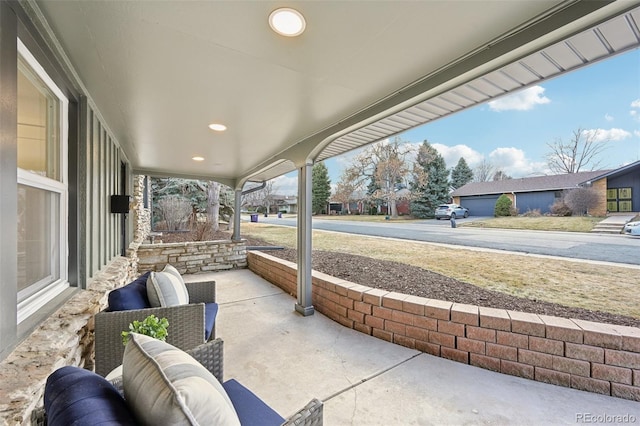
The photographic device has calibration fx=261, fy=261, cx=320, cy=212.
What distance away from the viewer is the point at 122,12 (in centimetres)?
133

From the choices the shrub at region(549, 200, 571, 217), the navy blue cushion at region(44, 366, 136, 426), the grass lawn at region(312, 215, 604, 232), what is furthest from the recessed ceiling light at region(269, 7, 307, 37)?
the shrub at region(549, 200, 571, 217)

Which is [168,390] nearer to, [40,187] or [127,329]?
[127,329]

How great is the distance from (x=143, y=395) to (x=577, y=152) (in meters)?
12.6

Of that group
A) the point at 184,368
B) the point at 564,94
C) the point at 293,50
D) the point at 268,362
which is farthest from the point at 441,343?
the point at 564,94

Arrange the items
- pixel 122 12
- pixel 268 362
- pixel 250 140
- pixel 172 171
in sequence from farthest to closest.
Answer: pixel 172 171 < pixel 250 140 < pixel 268 362 < pixel 122 12

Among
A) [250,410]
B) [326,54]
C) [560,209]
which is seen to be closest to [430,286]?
[250,410]

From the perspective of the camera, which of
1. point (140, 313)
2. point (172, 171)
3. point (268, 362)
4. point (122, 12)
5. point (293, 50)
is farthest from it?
point (172, 171)

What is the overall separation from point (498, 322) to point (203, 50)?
3.07 meters

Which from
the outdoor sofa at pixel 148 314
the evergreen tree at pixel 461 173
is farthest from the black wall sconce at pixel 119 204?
the evergreen tree at pixel 461 173

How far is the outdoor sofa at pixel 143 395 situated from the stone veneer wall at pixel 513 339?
6.41 feet

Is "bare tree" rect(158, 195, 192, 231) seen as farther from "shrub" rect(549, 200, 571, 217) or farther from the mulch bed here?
"shrub" rect(549, 200, 571, 217)

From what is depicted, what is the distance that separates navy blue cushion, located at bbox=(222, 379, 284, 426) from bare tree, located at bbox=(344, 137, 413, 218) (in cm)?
1617

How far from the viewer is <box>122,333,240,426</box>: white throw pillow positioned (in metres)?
0.71

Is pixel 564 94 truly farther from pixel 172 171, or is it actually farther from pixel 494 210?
pixel 172 171
